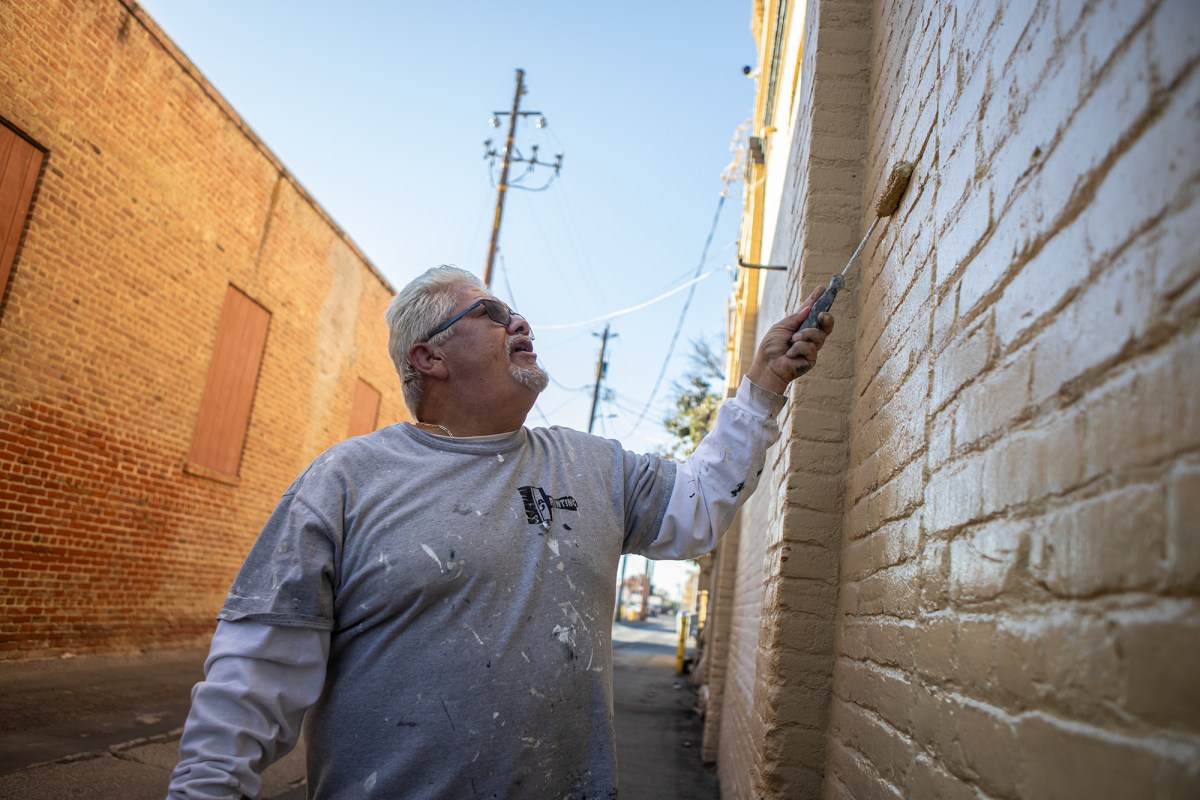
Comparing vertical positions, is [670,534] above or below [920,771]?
above

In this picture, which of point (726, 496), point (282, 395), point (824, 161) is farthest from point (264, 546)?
point (282, 395)

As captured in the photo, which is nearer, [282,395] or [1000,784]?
[1000,784]

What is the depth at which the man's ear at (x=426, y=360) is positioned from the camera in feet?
7.49

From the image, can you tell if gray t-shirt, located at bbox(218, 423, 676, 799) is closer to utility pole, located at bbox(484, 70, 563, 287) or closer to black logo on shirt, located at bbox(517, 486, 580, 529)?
black logo on shirt, located at bbox(517, 486, 580, 529)

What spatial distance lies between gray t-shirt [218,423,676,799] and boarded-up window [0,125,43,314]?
6729mm

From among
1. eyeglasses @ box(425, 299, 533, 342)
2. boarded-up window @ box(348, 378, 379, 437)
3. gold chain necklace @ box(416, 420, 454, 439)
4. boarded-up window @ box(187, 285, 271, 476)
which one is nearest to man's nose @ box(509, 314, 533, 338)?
eyeglasses @ box(425, 299, 533, 342)

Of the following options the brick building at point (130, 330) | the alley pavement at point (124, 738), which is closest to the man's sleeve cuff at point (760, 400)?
the alley pavement at point (124, 738)

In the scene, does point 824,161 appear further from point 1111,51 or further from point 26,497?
point 26,497

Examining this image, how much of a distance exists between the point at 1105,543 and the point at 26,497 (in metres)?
8.53

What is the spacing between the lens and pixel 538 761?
1.76 meters

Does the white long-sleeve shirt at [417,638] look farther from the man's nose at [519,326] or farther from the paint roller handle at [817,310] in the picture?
the man's nose at [519,326]

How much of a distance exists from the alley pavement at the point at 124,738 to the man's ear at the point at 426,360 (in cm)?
346

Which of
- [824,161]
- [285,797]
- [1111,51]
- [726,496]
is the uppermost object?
[824,161]

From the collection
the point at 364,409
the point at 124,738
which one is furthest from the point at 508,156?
the point at 124,738
